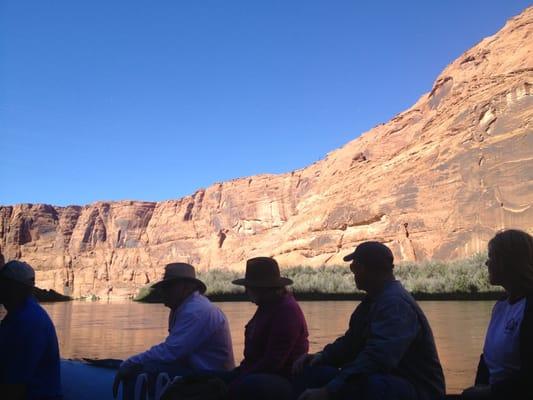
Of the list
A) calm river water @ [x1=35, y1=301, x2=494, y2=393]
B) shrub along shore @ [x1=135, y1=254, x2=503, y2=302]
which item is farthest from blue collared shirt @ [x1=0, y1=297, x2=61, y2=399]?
shrub along shore @ [x1=135, y1=254, x2=503, y2=302]

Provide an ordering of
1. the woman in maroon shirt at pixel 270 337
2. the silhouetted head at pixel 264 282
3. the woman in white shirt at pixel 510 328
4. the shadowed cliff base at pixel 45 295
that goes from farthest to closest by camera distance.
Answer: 1. the shadowed cliff base at pixel 45 295
2. the silhouetted head at pixel 264 282
3. the woman in maroon shirt at pixel 270 337
4. the woman in white shirt at pixel 510 328

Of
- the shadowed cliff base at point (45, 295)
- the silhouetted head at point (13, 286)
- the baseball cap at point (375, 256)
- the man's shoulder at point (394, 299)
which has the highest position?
the baseball cap at point (375, 256)

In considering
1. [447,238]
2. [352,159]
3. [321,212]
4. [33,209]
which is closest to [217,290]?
[447,238]

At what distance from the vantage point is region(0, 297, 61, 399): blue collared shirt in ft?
10.5

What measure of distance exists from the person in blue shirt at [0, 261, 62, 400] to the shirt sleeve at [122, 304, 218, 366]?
1.76 ft

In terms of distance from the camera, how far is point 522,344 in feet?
Result: 8.66

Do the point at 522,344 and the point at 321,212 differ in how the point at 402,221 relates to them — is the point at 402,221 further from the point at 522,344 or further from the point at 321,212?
the point at 522,344

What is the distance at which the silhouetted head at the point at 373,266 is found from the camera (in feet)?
10.3

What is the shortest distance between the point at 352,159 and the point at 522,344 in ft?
189

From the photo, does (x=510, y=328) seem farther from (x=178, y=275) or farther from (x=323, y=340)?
(x=323, y=340)

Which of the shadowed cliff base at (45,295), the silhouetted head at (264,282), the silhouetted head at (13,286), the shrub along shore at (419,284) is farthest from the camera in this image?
the shrub along shore at (419,284)

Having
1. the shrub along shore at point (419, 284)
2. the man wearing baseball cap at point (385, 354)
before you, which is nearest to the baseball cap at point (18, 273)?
the man wearing baseball cap at point (385, 354)

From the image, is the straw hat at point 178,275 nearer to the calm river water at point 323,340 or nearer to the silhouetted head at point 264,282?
the silhouetted head at point 264,282

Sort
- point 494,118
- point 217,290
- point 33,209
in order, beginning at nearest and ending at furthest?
point 217,290, point 494,118, point 33,209
